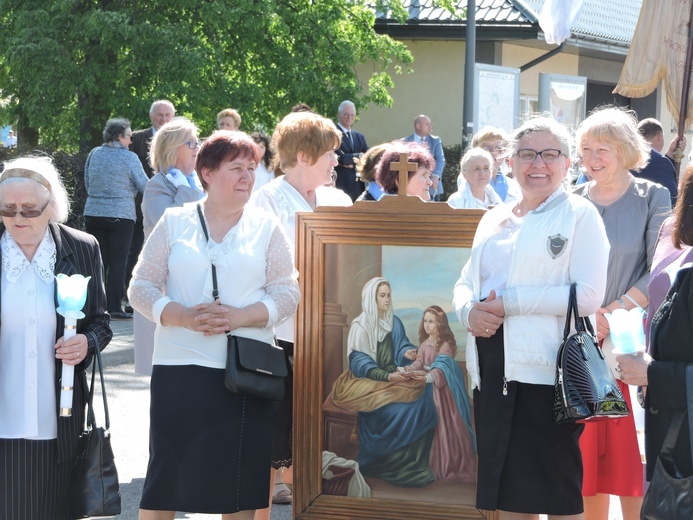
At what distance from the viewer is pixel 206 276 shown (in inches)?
181

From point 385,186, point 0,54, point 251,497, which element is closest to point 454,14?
point 0,54

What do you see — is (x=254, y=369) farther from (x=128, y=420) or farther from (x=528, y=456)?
(x=128, y=420)

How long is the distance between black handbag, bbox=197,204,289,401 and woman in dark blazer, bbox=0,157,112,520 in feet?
1.80

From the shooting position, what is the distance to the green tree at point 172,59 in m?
17.0

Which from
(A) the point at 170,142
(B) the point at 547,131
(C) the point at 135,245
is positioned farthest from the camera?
(C) the point at 135,245

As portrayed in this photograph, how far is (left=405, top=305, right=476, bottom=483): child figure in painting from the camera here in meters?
5.07

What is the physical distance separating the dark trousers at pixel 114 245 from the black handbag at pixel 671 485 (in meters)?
9.05

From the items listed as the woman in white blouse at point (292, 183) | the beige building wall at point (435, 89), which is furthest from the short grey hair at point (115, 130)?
the beige building wall at point (435, 89)

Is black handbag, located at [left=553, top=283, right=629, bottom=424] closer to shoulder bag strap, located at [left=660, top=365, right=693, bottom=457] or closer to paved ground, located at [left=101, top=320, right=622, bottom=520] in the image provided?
shoulder bag strap, located at [left=660, top=365, right=693, bottom=457]

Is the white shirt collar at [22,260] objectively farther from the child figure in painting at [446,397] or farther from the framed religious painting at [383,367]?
the child figure in painting at [446,397]

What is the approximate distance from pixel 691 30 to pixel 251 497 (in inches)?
179

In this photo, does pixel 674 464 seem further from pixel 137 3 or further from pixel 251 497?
pixel 137 3

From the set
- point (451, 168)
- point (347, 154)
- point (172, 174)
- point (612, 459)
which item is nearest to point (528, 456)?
point (612, 459)

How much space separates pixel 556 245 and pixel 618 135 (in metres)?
1.12
